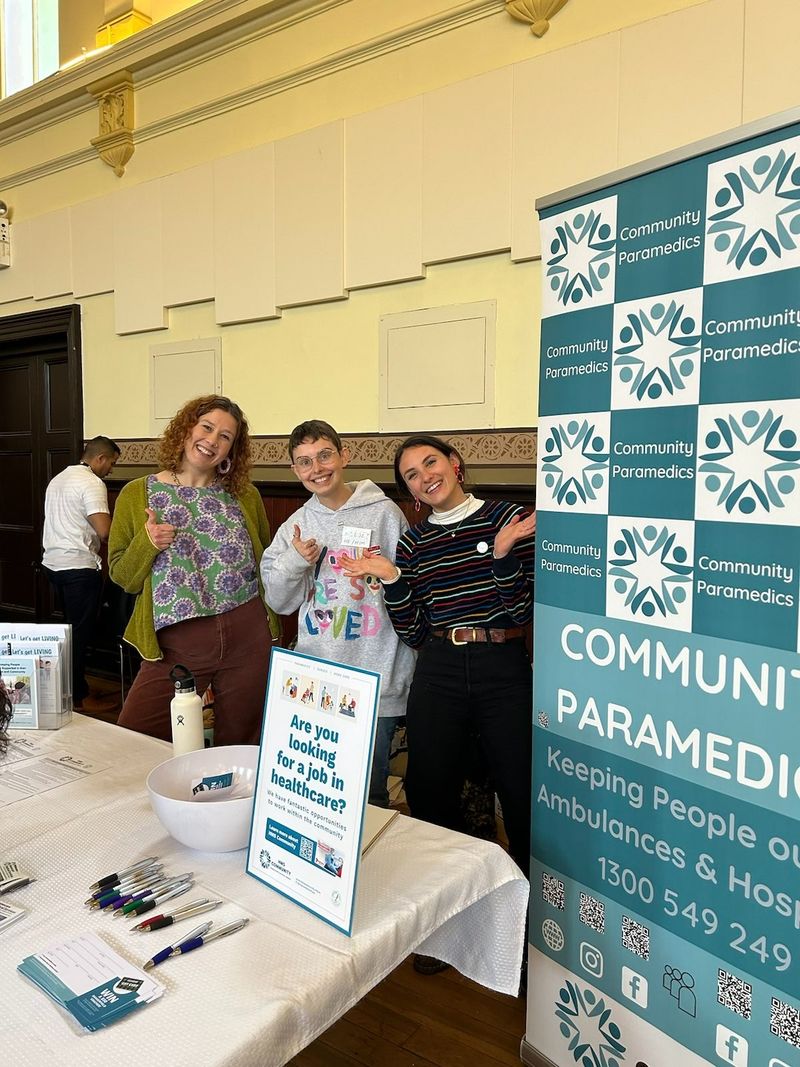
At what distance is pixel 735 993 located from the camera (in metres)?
1.30

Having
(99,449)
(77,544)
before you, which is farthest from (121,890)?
(99,449)

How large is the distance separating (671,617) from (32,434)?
16.4ft

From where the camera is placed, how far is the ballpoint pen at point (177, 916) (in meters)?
0.98

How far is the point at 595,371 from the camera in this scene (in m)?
1.50

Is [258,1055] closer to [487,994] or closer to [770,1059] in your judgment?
[770,1059]

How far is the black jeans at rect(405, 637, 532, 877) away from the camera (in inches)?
74.6

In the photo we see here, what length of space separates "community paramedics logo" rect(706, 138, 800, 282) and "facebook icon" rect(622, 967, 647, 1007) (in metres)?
1.31

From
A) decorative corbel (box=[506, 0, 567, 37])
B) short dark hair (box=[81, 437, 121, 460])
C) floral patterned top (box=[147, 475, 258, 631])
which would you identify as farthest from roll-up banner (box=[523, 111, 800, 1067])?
short dark hair (box=[81, 437, 121, 460])

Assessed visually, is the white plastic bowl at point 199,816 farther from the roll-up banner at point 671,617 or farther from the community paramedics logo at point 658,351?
the community paramedics logo at point 658,351

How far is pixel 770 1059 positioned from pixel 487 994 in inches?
35.5

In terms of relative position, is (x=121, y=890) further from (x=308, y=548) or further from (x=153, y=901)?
(x=308, y=548)

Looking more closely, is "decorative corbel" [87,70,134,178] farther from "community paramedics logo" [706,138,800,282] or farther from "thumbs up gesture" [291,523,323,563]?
"community paramedics logo" [706,138,800,282]

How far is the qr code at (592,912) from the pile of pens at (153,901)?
2.80 feet

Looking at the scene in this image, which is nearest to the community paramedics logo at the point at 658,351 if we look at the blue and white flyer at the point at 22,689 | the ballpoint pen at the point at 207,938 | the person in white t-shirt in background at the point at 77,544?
the ballpoint pen at the point at 207,938
